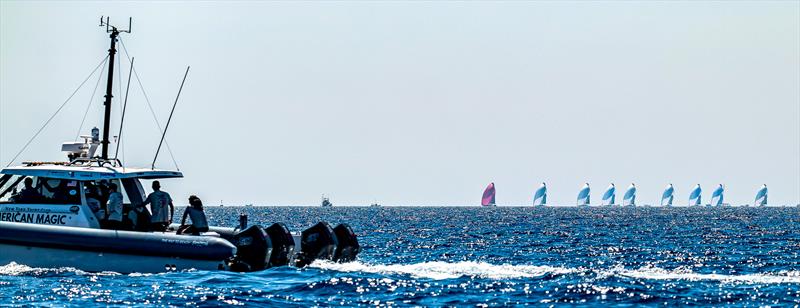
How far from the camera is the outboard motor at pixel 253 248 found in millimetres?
24719

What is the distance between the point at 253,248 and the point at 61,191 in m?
4.21

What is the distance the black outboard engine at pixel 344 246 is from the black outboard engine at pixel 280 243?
4.99 ft

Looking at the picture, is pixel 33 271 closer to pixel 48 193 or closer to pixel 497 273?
pixel 48 193

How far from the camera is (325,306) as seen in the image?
19.8m

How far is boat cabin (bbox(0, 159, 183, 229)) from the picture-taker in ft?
81.9

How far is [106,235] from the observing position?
77.6 feet

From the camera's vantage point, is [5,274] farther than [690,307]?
Yes

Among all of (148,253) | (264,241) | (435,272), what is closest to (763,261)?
(435,272)

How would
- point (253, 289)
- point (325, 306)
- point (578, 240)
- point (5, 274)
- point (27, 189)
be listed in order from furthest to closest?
point (578, 240) < point (27, 189) < point (5, 274) < point (253, 289) < point (325, 306)

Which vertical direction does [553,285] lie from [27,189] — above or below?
below

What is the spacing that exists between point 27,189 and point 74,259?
249cm

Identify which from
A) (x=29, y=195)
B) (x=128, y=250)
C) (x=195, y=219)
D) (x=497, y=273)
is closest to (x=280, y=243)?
(x=195, y=219)

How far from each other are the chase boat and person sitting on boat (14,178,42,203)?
2cm

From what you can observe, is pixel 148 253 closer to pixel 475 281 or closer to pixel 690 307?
pixel 475 281
